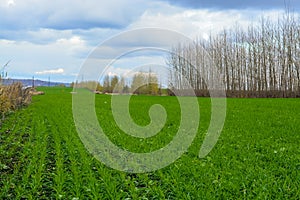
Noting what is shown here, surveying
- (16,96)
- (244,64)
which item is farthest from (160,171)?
(244,64)

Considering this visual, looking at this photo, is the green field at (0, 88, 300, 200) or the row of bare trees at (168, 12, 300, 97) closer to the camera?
the green field at (0, 88, 300, 200)

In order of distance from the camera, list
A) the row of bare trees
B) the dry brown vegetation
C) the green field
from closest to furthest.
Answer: the green field → the dry brown vegetation → the row of bare trees

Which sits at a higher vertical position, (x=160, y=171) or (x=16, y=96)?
(x=16, y=96)

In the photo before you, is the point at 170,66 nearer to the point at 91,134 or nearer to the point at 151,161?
the point at 91,134

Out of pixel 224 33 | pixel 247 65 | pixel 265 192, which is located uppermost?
pixel 224 33

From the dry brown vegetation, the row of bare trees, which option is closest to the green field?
the dry brown vegetation

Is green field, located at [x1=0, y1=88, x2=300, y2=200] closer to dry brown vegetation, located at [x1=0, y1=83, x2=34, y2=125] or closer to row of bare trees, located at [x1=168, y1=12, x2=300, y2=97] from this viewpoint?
dry brown vegetation, located at [x1=0, y1=83, x2=34, y2=125]

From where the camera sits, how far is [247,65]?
3275 centimetres

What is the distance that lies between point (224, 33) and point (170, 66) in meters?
6.01

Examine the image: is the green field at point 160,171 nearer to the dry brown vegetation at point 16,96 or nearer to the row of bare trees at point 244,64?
the dry brown vegetation at point 16,96

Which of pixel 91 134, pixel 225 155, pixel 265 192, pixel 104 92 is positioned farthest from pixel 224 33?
pixel 265 192

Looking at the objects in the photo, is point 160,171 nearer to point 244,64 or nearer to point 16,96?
point 16,96

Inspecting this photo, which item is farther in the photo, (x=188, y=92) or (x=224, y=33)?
(x=188, y=92)

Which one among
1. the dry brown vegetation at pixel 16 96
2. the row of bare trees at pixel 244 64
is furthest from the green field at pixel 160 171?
the row of bare trees at pixel 244 64
